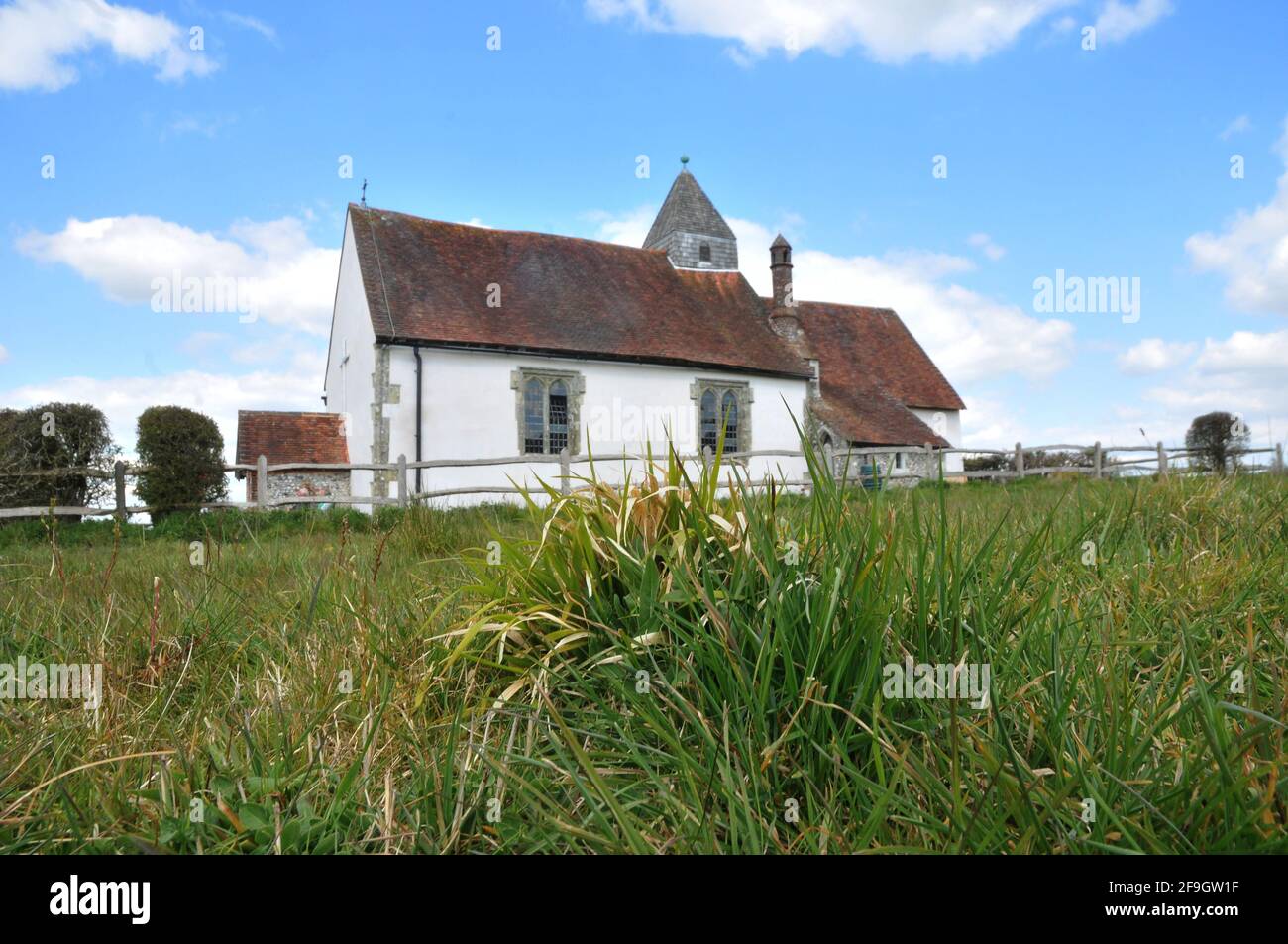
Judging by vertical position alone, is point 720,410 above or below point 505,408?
above

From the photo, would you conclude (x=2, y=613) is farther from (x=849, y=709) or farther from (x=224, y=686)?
(x=849, y=709)

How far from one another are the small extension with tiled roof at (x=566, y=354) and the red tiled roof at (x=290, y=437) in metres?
0.17

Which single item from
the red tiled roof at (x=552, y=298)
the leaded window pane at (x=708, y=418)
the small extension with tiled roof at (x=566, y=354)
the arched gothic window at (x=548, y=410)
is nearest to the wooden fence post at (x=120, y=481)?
the small extension with tiled roof at (x=566, y=354)

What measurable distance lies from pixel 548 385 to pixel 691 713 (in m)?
21.0

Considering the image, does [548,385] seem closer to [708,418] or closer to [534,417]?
[534,417]

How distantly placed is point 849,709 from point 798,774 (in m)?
0.27

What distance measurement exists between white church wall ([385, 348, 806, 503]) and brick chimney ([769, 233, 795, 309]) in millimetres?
5082

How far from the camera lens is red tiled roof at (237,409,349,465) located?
20.9m

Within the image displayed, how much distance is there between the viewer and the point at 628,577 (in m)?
2.57

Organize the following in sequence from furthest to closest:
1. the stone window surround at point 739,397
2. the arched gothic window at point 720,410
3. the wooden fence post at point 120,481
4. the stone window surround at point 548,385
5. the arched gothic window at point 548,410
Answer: the arched gothic window at point 720,410 → the stone window surround at point 739,397 → the arched gothic window at point 548,410 → the stone window surround at point 548,385 → the wooden fence post at point 120,481

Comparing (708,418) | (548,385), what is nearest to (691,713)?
(548,385)

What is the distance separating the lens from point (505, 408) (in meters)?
21.8

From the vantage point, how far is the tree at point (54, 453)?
53.9ft

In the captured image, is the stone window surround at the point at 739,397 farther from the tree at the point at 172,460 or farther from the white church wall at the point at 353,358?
the tree at the point at 172,460
